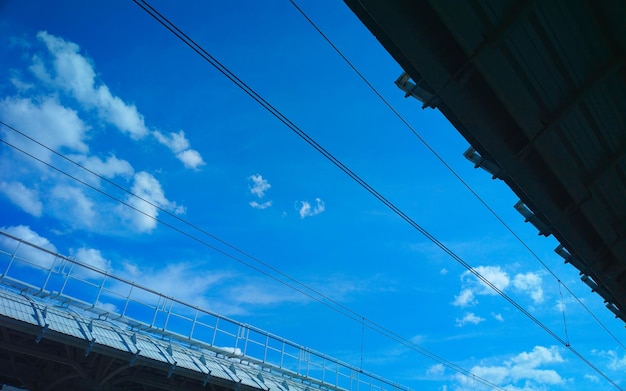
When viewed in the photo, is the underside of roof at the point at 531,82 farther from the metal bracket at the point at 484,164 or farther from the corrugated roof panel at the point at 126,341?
the corrugated roof panel at the point at 126,341

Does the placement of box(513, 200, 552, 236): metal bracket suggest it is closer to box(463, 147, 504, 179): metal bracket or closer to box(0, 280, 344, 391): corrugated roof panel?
box(463, 147, 504, 179): metal bracket

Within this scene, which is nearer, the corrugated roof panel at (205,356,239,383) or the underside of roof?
the underside of roof

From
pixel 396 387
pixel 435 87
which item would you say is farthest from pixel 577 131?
pixel 396 387

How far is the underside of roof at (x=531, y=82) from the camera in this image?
8266mm

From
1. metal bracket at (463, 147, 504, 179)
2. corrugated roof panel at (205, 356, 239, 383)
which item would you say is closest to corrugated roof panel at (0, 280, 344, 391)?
corrugated roof panel at (205, 356, 239, 383)

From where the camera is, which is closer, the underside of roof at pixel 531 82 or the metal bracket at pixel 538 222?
the underside of roof at pixel 531 82

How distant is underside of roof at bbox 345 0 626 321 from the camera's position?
8266mm

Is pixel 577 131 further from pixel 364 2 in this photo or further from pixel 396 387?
pixel 396 387

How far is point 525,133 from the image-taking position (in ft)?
33.0

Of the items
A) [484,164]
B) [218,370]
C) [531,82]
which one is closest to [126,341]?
[218,370]

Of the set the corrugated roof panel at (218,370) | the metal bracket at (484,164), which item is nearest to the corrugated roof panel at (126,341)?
the corrugated roof panel at (218,370)

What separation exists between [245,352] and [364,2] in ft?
80.4

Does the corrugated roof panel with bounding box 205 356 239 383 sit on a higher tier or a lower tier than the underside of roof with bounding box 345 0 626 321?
lower

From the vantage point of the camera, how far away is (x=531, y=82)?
9297 millimetres
